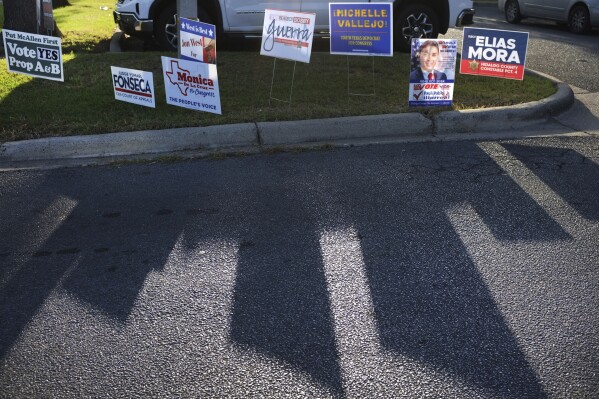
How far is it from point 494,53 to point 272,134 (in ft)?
9.06

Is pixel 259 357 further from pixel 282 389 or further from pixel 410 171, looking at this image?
pixel 410 171

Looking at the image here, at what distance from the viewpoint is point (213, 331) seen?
3.57 m

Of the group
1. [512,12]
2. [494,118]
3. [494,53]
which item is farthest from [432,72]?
[512,12]

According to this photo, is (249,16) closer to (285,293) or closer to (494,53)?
(494,53)

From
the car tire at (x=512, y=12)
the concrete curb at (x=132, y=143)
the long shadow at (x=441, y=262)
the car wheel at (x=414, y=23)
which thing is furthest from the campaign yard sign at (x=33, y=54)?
the car tire at (x=512, y=12)

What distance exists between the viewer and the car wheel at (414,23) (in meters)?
10.5

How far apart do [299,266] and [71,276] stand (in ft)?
4.45

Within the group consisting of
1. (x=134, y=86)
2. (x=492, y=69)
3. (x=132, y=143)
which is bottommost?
(x=132, y=143)

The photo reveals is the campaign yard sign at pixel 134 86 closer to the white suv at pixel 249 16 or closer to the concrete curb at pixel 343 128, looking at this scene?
the concrete curb at pixel 343 128

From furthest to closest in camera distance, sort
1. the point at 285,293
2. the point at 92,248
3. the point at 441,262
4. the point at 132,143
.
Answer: the point at 132,143, the point at 92,248, the point at 441,262, the point at 285,293

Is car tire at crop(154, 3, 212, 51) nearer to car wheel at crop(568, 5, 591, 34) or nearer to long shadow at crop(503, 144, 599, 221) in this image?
long shadow at crop(503, 144, 599, 221)

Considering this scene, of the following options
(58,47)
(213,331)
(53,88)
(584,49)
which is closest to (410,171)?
(213,331)

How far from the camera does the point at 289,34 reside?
744 centimetres

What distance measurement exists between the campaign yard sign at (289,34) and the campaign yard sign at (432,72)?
43.5 inches
